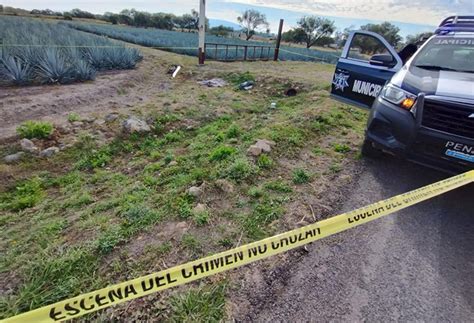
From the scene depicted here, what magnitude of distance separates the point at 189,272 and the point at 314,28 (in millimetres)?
57050

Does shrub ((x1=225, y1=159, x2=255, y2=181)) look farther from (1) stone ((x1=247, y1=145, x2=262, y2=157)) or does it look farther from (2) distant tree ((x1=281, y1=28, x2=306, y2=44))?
(2) distant tree ((x1=281, y1=28, x2=306, y2=44))

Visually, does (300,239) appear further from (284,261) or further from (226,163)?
(226,163)

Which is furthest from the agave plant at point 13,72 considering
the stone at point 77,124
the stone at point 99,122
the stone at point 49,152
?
the stone at point 49,152

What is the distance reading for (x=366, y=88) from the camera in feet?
13.4

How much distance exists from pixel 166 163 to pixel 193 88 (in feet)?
15.7

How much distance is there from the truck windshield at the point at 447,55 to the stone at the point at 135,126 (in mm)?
4334

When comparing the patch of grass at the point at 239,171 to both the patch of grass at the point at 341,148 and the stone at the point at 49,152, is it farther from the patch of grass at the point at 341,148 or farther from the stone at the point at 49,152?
the stone at the point at 49,152

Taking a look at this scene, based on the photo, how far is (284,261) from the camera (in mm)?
1998

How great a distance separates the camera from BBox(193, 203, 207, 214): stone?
243cm

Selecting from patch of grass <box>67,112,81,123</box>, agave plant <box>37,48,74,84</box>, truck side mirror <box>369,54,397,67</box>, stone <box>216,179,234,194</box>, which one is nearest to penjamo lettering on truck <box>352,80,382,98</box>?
truck side mirror <box>369,54,397,67</box>

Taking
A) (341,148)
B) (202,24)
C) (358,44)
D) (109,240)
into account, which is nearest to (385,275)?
(109,240)

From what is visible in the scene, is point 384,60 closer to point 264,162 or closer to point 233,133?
point 264,162

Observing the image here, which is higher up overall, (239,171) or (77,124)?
(239,171)

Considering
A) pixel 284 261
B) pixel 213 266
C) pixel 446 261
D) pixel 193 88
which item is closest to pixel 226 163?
pixel 284 261
